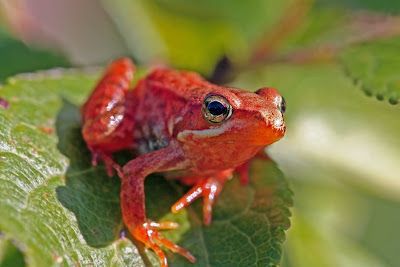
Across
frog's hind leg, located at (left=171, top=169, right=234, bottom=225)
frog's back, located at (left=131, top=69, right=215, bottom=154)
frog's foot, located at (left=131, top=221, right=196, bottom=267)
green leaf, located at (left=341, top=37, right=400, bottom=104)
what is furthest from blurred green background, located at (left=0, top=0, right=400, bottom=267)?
frog's foot, located at (left=131, top=221, right=196, bottom=267)

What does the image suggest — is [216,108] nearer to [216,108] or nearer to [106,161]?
[216,108]

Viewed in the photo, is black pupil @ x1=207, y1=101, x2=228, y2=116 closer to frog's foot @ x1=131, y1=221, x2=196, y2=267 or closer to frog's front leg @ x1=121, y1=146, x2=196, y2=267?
frog's front leg @ x1=121, y1=146, x2=196, y2=267

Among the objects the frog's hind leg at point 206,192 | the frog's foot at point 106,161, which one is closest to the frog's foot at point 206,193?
the frog's hind leg at point 206,192

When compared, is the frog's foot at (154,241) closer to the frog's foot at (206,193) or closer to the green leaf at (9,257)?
the frog's foot at (206,193)

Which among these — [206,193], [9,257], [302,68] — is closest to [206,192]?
[206,193]

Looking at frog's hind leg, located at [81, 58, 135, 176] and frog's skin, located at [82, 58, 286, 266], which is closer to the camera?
frog's skin, located at [82, 58, 286, 266]

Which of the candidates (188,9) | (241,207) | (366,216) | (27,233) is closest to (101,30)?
(188,9)

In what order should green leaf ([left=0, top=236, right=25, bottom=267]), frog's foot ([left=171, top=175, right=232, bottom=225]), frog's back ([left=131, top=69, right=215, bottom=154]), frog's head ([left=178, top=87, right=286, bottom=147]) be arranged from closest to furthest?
green leaf ([left=0, top=236, right=25, bottom=267]), frog's head ([left=178, top=87, right=286, bottom=147]), frog's foot ([left=171, top=175, right=232, bottom=225]), frog's back ([left=131, top=69, right=215, bottom=154])
